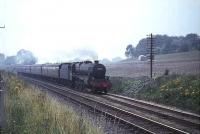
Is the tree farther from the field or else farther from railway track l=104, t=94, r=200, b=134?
railway track l=104, t=94, r=200, b=134

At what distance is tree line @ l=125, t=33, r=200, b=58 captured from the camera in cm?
8134

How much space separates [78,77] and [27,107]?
18518 millimetres

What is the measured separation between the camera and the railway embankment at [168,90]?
63.7 feet

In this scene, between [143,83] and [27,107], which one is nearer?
[27,107]

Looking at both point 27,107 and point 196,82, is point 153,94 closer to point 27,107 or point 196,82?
point 196,82

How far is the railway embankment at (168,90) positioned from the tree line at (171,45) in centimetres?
4731

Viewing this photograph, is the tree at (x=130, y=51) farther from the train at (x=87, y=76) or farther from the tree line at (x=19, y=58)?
the train at (x=87, y=76)

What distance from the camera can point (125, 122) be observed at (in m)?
14.2

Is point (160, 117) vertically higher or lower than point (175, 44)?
lower

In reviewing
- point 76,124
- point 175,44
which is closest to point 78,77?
point 76,124

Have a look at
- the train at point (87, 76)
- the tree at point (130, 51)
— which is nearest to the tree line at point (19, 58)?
the tree at point (130, 51)

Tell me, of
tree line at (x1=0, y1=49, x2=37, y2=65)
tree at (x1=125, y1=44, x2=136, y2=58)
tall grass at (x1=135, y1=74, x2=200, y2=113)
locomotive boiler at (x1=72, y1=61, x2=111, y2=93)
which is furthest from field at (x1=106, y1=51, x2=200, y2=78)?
tree line at (x1=0, y1=49, x2=37, y2=65)

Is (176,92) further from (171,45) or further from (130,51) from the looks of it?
(130,51)

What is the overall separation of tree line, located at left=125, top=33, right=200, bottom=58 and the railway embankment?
4731cm
